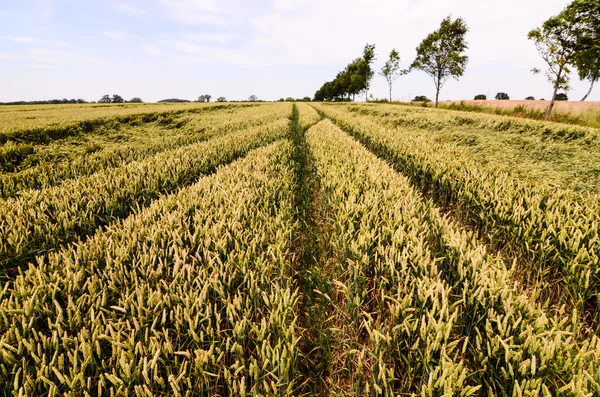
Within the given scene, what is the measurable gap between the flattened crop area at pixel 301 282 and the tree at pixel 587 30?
15602mm

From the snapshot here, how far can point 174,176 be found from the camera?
5.70 meters

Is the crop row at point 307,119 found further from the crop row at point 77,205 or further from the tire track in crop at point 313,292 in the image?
the crop row at point 77,205

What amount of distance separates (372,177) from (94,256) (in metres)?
4.04

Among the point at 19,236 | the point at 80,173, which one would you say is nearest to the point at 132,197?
the point at 19,236

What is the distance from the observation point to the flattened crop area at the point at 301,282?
1.50 m

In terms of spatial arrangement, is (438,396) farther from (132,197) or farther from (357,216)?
(132,197)

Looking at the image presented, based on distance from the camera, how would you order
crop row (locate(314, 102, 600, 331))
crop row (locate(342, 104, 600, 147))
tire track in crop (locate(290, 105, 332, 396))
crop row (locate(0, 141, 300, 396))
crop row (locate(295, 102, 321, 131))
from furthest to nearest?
crop row (locate(295, 102, 321, 131)), crop row (locate(342, 104, 600, 147)), crop row (locate(314, 102, 600, 331)), tire track in crop (locate(290, 105, 332, 396)), crop row (locate(0, 141, 300, 396))

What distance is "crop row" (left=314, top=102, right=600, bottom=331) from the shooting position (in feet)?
8.75

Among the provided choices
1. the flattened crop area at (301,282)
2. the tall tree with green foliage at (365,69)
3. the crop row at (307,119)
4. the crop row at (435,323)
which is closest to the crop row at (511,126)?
the flattened crop area at (301,282)

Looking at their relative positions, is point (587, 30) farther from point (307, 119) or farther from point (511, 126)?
point (307, 119)

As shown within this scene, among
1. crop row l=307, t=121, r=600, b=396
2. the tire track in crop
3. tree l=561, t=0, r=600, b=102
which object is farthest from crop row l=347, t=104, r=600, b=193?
tree l=561, t=0, r=600, b=102

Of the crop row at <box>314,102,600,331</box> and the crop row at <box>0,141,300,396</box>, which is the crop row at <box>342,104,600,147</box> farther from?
the crop row at <box>0,141,300,396</box>

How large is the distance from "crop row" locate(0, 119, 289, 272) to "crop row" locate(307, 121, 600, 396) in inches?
127

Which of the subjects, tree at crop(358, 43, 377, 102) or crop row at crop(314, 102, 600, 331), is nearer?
crop row at crop(314, 102, 600, 331)
